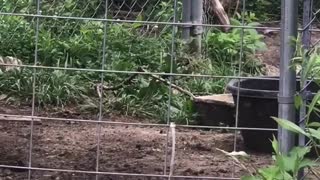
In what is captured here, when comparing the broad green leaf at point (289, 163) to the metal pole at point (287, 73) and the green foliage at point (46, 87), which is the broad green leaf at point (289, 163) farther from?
the green foliage at point (46, 87)

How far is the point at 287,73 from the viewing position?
2.00 meters

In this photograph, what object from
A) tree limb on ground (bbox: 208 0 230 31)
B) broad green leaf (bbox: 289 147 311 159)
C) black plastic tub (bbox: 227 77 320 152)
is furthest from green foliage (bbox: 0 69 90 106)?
broad green leaf (bbox: 289 147 311 159)

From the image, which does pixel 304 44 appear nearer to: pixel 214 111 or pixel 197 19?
pixel 214 111

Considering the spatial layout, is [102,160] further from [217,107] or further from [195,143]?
[217,107]

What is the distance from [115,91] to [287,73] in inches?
111

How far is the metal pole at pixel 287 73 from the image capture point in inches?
77.6

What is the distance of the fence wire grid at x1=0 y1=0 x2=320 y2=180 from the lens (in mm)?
3398

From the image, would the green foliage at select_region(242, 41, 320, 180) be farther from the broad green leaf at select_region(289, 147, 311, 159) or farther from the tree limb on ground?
the tree limb on ground

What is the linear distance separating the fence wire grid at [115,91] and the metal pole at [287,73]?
3.45 ft

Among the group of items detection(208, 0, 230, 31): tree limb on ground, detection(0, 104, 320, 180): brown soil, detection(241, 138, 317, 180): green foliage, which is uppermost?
detection(208, 0, 230, 31): tree limb on ground

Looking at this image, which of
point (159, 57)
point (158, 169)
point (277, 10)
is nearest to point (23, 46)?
point (159, 57)

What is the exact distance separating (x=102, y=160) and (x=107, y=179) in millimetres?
320

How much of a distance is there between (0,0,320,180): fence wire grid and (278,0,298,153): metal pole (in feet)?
3.45

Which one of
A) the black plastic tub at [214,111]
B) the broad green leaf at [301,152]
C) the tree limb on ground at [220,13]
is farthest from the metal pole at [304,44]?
the tree limb on ground at [220,13]
